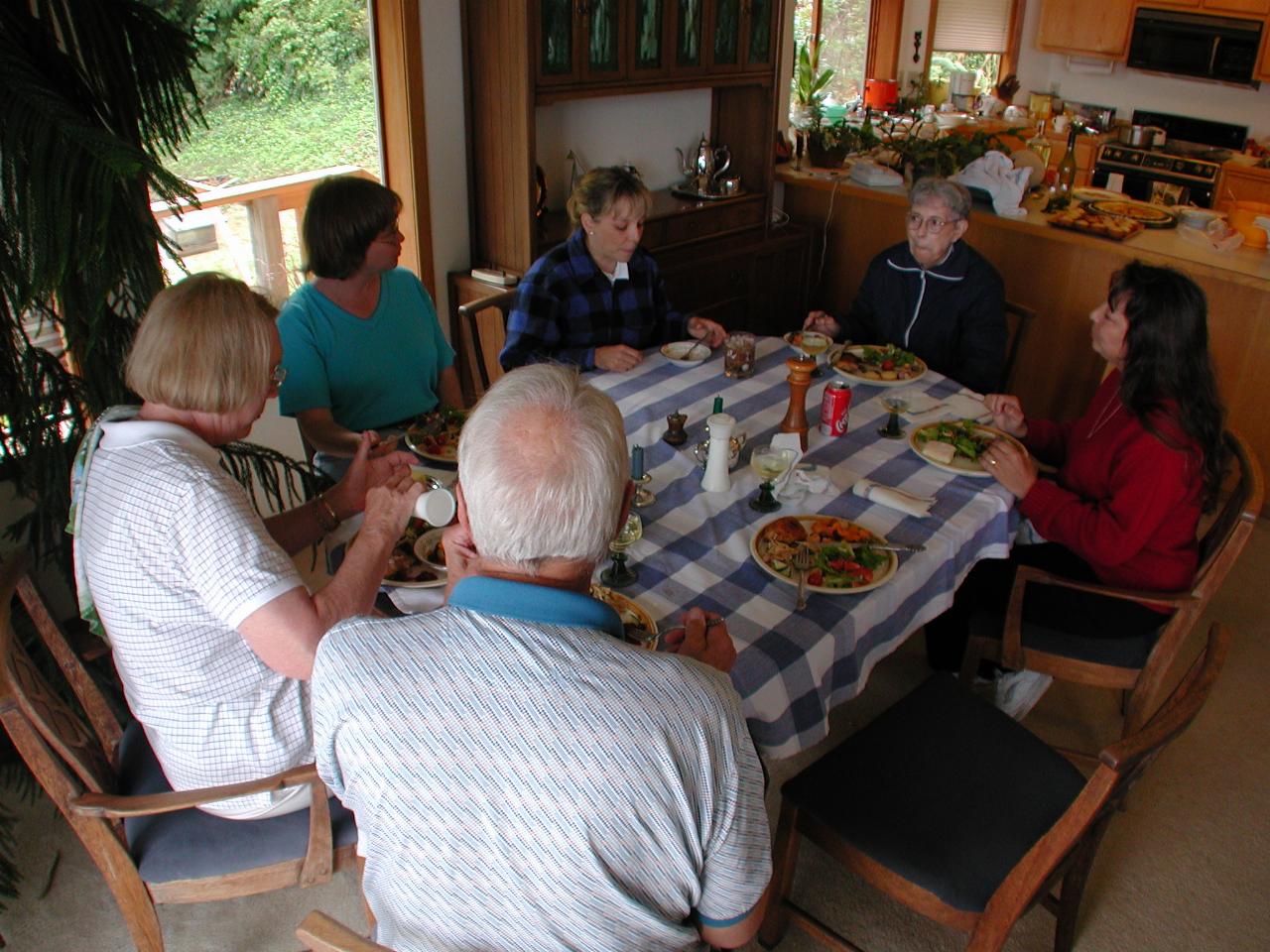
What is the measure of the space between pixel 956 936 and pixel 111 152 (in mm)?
2110

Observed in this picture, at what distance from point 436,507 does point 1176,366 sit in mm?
1559

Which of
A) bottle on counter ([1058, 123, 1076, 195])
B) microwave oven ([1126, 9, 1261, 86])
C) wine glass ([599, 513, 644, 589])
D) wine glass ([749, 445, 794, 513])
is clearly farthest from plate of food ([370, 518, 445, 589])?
microwave oven ([1126, 9, 1261, 86])

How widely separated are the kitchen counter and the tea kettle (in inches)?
12.6

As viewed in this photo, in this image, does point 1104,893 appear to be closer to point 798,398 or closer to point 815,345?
point 798,398

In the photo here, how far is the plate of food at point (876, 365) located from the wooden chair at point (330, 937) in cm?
197

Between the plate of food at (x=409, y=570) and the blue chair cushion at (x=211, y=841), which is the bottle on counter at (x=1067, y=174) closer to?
the plate of food at (x=409, y=570)

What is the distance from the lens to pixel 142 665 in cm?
150

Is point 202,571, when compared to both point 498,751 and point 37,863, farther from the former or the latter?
point 37,863

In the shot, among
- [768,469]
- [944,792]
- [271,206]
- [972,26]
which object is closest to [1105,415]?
[768,469]

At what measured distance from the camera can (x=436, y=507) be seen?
1690 mm

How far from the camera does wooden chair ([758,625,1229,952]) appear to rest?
151cm

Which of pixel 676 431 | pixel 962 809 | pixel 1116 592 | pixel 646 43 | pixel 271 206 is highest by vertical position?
pixel 646 43

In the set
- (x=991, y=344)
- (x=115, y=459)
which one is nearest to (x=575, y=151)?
(x=991, y=344)

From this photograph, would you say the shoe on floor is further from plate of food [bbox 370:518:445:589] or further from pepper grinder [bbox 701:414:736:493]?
plate of food [bbox 370:518:445:589]
